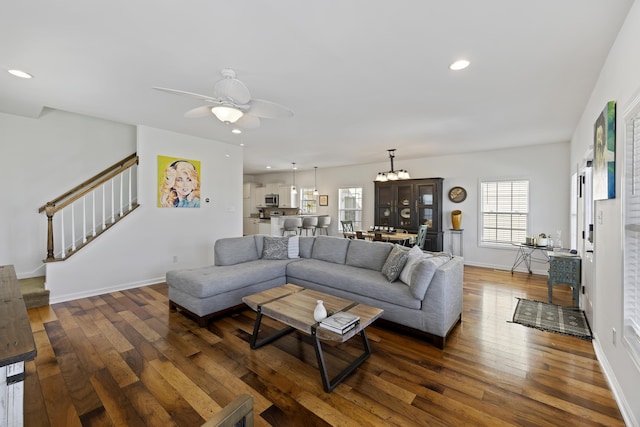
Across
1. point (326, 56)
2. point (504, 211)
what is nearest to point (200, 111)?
point (326, 56)

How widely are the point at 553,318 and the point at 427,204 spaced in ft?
11.6

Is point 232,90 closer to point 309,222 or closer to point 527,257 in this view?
point 309,222

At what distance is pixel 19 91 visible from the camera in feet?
10.7

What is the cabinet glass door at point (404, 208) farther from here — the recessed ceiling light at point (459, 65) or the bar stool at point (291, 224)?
the recessed ceiling light at point (459, 65)

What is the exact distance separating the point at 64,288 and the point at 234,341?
2953 mm

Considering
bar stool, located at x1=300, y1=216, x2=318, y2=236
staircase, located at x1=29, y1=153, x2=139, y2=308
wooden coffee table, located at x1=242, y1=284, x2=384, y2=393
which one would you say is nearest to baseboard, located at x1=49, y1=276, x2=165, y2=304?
staircase, located at x1=29, y1=153, x2=139, y2=308

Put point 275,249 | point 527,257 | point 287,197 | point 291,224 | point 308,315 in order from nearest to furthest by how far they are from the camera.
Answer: point 308,315
point 275,249
point 527,257
point 291,224
point 287,197

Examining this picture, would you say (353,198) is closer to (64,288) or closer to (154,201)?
(154,201)

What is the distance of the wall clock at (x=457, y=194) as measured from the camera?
6.45m

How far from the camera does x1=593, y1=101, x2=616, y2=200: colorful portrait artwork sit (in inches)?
82.4

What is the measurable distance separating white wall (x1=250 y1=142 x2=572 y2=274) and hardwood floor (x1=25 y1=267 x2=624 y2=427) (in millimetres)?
3430

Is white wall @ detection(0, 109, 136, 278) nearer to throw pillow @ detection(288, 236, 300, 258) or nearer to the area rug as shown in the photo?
throw pillow @ detection(288, 236, 300, 258)

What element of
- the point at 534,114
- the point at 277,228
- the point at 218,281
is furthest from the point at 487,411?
the point at 277,228

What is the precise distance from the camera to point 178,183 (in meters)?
5.05
